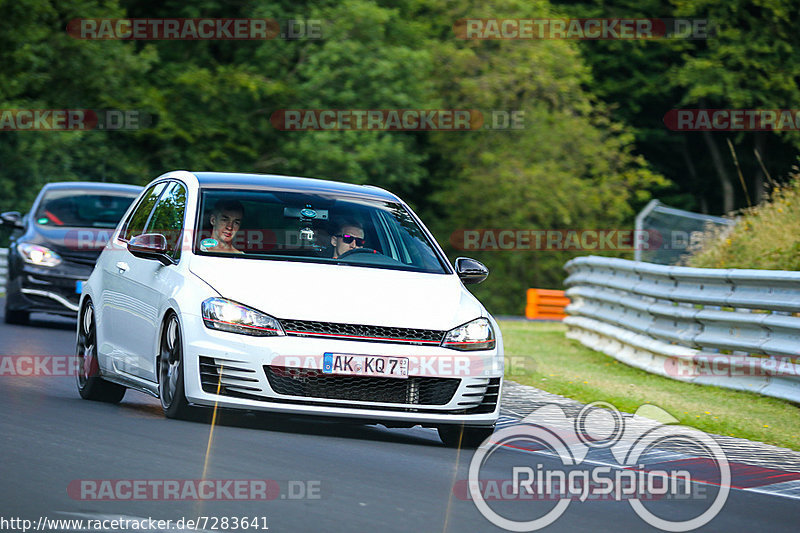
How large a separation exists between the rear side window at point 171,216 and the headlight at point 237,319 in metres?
0.92

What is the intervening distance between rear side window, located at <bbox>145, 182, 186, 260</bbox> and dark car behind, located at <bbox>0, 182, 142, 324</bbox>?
24.6ft

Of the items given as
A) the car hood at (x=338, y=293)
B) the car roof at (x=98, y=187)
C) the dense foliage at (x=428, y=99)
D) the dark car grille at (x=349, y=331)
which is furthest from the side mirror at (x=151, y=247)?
the dense foliage at (x=428, y=99)

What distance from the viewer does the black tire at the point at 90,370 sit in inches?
416

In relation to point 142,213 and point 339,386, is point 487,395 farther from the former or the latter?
point 142,213

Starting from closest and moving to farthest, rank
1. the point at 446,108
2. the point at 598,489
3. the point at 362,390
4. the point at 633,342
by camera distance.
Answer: the point at 598,489 < the point at 362,390 < the point at 633,342 < the point at 446,108

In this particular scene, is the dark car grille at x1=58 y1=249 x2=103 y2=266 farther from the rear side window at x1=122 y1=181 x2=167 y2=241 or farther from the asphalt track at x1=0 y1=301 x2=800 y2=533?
the asphalt track at x1=0 y1=301 x2=800 y2=533

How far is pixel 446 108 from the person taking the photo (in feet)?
152

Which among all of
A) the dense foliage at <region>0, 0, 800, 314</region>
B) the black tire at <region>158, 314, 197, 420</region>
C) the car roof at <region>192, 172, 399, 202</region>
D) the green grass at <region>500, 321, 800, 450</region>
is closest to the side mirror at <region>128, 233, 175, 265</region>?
the black tire at <region>158, 314, 197, 420</region>

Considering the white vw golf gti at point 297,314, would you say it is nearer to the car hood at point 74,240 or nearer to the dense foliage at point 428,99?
the car hood at point 74,240

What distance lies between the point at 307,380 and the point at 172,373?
3.17ft

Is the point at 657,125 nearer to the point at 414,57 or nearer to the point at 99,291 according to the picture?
the point at 414,57

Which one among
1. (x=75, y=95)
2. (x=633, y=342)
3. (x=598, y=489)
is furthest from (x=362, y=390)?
(x=75, y=95)

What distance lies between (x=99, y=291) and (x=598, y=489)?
14.7ft

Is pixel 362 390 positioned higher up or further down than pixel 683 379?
higher up
